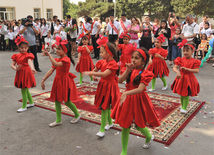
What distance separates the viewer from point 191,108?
16.1ft

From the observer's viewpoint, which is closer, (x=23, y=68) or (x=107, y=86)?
(x=107, y=86)

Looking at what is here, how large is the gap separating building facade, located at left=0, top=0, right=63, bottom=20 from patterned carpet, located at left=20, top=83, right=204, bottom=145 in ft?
78.1

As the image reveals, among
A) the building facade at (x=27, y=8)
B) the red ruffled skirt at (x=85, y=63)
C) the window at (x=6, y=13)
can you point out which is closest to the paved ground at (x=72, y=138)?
the red ruffled skirt at (x=85, y=63)

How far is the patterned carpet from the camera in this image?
150 inches

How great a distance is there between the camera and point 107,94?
364 centimetres

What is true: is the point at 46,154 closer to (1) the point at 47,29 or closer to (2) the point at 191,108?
(2) the point at 191,108

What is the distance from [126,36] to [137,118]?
12.7 feet

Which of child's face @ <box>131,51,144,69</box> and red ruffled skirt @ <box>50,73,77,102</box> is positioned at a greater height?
child's face @ <box>131,51,144,69</box>

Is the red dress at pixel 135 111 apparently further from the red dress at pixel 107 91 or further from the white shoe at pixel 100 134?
the white shoe at pixel 100 134

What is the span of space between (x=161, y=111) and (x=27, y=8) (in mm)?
26471

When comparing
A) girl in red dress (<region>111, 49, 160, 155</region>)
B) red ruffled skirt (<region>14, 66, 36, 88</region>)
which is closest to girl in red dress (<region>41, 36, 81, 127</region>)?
red ruffled skirt (<region>14, 66, 36, 88</region>)

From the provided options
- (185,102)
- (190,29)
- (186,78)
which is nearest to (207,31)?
(190,29)

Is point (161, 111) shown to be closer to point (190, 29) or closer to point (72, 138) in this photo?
point (72, 138)

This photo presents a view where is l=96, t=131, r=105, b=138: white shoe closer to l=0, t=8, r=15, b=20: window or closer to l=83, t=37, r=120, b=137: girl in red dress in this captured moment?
l=83, t=37, r=120, b=137: girl in red dress
